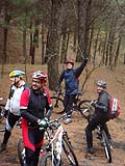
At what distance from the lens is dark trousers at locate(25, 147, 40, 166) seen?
7.96 metres

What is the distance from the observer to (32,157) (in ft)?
26.3

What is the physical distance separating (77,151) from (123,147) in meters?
1.67

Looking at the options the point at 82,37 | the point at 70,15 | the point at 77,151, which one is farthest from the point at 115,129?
the point at 70,15

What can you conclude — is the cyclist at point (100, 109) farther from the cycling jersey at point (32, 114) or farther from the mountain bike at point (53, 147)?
the cycling jersey at point (32, 114)

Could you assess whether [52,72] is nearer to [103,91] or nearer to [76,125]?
[76,125]

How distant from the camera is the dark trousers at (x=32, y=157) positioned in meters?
7.96

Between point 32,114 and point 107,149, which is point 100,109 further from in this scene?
point 32,114

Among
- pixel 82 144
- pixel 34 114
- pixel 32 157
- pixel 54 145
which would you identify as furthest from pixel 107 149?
pixel 34 114

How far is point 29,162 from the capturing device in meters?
8.02

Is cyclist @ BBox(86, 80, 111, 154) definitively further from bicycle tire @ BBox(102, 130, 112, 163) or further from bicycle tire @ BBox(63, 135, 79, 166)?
bicycle tire @ BBox(63, 135, 79, 166)

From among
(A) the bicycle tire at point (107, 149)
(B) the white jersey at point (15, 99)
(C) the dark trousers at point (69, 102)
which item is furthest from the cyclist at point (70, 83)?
(B) the white jersey at point (15, 99)

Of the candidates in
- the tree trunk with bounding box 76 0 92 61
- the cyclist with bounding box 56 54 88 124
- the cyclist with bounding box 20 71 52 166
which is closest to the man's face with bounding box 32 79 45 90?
the cyclist with bounding box 20 71 52 166

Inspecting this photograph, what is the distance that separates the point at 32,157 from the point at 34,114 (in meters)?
0.74

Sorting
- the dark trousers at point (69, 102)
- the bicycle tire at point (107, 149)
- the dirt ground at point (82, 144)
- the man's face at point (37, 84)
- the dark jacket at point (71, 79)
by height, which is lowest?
the dirt ground at point (82, 144)
